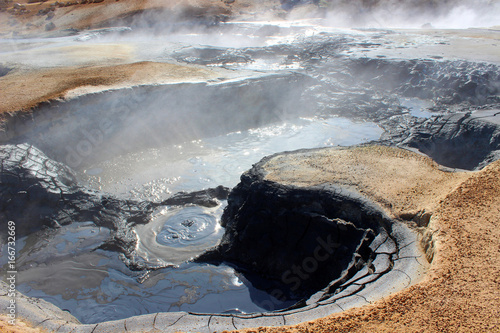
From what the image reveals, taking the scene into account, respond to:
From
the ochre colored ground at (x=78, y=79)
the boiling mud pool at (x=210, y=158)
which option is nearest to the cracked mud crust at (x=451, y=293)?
the boiling mud pool at (x=210, y=158)

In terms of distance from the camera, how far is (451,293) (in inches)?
94.9

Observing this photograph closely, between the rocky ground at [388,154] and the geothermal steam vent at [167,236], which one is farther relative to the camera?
the geothermal steam vent at [167,236]

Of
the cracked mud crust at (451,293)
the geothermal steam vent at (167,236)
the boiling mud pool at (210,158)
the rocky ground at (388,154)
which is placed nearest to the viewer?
the cracked mud crust at (451,293)

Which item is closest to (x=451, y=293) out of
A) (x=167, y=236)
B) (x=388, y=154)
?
(x=388, y=154)

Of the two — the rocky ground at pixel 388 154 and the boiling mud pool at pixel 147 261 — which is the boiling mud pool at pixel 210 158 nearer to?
the boiling mud pool at pixel 147 261

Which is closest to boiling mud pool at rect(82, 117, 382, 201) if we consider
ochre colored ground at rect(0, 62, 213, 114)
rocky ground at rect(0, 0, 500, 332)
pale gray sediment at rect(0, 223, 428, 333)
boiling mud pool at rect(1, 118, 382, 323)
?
boiling mud pool at rect(1, 118, 382, 323)

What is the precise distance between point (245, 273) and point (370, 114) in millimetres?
5925

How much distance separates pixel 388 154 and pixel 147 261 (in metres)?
3.16

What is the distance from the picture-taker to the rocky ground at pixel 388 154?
8.00 ft

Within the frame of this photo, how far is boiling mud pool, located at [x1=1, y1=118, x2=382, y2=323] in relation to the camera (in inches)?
158

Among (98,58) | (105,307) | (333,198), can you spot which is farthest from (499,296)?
(98,58)

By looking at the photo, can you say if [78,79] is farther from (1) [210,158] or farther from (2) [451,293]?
(2) [451,293]

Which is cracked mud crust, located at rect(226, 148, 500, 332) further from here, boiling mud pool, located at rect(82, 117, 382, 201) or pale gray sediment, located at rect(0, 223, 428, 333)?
boiling mud pool, located at rect(82, 117, 382, 201)

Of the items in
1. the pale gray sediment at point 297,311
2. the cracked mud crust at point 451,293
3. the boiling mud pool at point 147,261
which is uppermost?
the cracked mud crust at point 451,293
